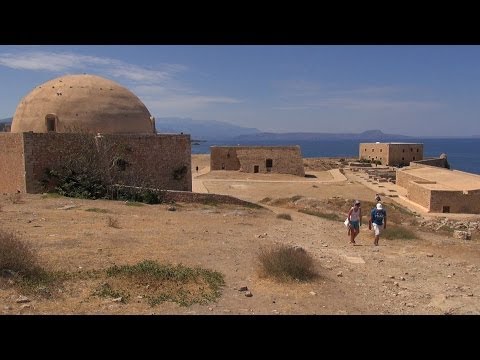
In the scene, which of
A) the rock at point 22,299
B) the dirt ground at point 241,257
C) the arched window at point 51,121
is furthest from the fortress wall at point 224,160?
the rock at point 22,299

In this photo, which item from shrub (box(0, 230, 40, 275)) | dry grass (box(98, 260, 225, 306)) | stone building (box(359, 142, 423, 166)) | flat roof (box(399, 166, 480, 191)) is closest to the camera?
dry grass (box(98, 260, 225, 306))

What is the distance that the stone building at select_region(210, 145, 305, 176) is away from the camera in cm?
3538

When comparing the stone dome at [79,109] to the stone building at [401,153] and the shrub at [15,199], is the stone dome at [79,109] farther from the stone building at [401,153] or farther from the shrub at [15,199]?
the stone building at [401,153]

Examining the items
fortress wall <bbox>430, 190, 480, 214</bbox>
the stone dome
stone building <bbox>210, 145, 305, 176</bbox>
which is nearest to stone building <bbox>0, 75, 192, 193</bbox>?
the stone dome

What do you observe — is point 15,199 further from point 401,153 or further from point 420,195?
point 401,153

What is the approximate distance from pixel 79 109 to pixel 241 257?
42.6ft

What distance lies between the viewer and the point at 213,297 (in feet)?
19.0

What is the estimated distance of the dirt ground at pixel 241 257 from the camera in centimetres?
556

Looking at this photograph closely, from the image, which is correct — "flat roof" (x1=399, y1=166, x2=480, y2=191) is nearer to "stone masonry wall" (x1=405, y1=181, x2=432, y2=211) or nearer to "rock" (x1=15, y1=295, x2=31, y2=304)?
"stone masonry wall" (x1=405, y1=181, x2=432, y2=211)

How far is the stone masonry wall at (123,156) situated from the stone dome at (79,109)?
4.98 ft

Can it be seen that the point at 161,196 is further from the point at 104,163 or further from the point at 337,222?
the point at 337,222

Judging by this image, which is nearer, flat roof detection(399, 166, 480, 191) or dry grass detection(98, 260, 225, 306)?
dry grass detection(98, 260, 225, 306)
